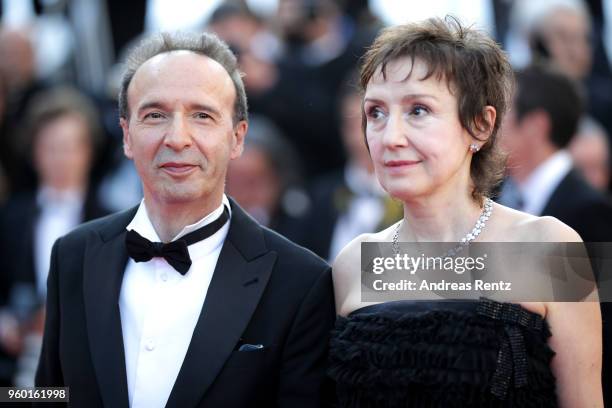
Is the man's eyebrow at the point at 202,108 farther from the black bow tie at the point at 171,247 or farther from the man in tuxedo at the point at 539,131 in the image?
the man in tuxedo at the point at 539,131

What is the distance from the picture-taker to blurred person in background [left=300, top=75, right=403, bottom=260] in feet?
22.7

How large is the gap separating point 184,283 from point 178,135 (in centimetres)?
56


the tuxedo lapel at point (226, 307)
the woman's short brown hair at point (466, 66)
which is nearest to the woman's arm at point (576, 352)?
the woman's short brown hair at point (466, 66)

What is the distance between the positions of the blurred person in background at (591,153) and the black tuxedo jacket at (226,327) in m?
3.44

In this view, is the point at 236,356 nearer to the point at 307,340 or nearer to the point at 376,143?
the point at 307,340

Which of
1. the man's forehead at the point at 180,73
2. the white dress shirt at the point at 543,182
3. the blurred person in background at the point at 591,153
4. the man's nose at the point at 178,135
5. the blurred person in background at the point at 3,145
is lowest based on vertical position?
the man's nose at the point at 178,135

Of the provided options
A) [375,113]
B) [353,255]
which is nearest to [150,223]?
[353,255]

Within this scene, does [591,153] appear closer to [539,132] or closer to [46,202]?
[539,132]

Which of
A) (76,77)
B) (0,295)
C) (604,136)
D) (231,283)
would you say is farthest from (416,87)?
(76,77)

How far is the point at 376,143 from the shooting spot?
3865mm

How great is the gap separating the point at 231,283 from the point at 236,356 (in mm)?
288

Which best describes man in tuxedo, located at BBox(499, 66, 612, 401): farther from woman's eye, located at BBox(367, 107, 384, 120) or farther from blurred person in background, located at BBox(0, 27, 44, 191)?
blurred person in background, located at BBox(0, 27, 44, 191)

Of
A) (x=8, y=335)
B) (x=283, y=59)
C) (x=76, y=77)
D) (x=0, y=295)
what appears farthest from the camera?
(x=76, y=77)

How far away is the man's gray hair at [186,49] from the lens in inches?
165
